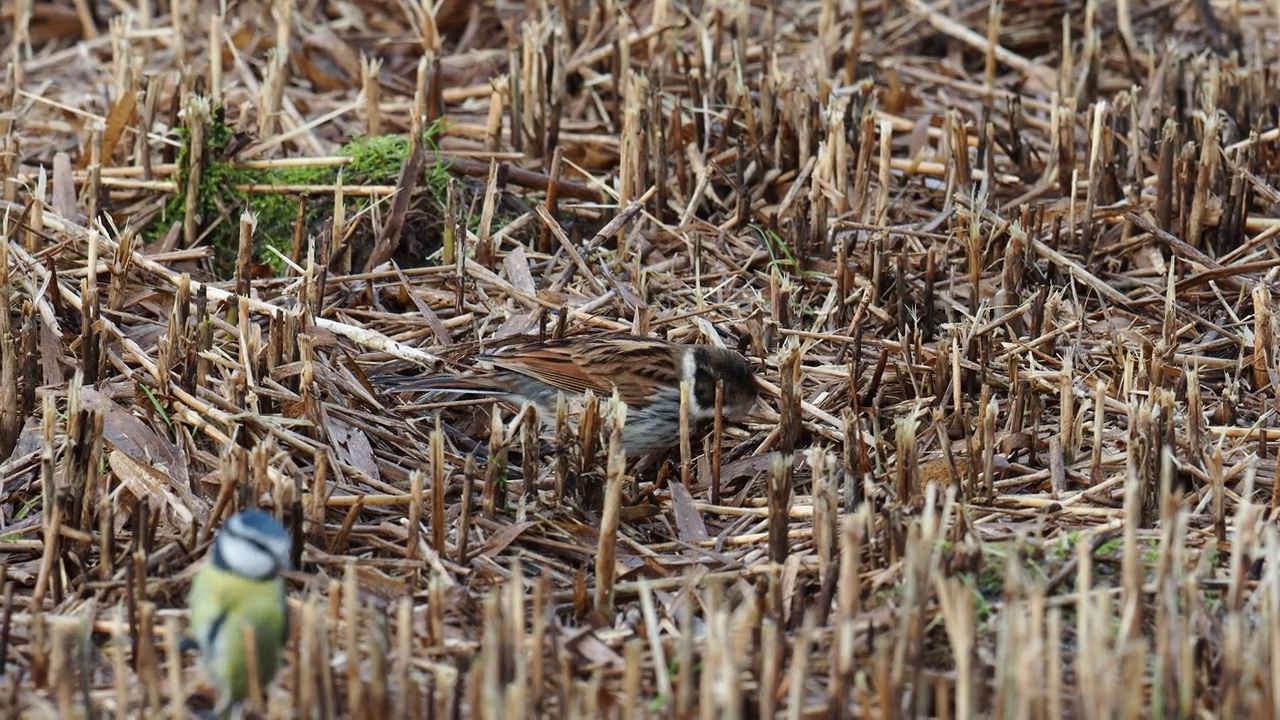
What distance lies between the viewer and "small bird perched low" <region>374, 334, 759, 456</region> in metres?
6.80

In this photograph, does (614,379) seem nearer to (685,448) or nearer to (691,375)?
(691,375)

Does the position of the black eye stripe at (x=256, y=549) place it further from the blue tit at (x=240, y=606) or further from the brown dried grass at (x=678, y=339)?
the brown dried grass at (x=678, y=339)

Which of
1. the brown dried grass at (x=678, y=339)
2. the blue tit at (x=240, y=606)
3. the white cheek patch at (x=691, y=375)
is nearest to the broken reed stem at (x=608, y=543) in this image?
the brown dried grass at (x=678, y=339)

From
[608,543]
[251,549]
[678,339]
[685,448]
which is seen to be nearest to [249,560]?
[251,549]

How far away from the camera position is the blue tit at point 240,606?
14.2 feet

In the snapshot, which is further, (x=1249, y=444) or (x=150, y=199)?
(x=150, y=199)

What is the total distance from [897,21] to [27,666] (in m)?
7.32

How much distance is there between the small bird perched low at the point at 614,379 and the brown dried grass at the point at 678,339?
165mm

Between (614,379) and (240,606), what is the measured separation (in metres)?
2.76

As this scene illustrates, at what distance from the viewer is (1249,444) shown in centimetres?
634

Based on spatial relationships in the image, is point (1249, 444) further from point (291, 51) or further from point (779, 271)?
point (291, 51)

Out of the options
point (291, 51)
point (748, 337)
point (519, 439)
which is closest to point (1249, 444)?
point (748, 337)

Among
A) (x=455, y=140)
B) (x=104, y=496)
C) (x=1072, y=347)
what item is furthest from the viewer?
(x=455, y=140)

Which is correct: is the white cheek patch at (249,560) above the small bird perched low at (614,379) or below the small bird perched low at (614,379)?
below
